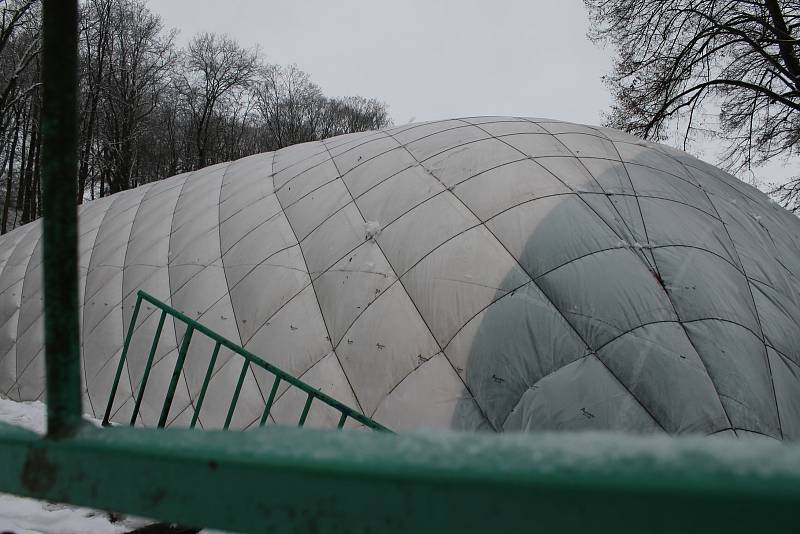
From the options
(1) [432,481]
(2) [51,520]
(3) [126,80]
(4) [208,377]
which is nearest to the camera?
(1) [432,481]

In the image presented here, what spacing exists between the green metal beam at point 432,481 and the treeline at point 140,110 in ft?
53.7

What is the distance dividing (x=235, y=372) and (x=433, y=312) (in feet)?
7.76

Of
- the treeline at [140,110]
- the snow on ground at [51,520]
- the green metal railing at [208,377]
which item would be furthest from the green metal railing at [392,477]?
the treeline at [140,110]

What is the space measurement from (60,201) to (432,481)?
2.18 feet

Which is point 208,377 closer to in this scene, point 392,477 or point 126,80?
point 392,477

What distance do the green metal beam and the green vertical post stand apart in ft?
0.43

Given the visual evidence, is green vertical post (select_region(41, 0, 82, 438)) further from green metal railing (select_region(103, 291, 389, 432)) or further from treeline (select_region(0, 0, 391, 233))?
treeline (select_region(0, 0, 391, 233))

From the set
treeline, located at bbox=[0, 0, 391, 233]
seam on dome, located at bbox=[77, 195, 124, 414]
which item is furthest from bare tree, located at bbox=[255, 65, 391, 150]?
seam on dome, located at bbox=[77, 195, 124, 414]

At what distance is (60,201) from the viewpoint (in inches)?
26.2

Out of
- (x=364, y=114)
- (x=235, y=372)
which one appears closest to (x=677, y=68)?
(x=235, y=372)

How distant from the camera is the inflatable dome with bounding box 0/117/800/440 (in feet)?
12.4

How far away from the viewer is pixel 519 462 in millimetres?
384

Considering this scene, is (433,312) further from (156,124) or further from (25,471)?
(156,124)

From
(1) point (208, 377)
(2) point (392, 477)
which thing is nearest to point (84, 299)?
(1) point (208, 377)
